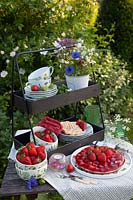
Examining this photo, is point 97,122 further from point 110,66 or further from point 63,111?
point 110,66

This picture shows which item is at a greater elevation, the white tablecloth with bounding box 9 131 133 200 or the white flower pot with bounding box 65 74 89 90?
the white flower pot with bounding box 65 74 89 90

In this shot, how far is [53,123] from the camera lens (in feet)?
6.29

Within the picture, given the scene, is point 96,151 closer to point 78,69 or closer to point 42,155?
point 42,155

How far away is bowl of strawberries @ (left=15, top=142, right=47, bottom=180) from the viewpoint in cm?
156

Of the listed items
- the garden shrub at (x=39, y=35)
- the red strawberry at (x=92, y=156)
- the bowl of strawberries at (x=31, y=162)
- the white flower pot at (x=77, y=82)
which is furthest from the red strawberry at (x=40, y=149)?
the garden shrub at (x=39, y=35)

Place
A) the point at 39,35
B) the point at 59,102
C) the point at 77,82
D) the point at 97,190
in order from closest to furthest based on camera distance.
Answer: the point at 97,190 → the point at 59,102 → the point at 77,82 → the point at 39,35

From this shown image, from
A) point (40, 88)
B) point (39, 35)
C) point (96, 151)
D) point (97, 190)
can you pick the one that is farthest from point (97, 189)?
point (39, 35)

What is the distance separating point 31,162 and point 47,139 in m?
0.20

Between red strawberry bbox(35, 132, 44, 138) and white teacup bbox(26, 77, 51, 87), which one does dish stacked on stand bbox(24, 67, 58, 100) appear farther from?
red strawberry bbox(35, 132, 44, 138)

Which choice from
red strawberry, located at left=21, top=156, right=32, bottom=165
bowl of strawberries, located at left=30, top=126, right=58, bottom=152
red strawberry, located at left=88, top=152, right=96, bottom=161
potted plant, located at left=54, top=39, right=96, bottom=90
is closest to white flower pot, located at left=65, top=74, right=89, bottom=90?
potted plant, located at left=54, top=39, right=96, bottom=90

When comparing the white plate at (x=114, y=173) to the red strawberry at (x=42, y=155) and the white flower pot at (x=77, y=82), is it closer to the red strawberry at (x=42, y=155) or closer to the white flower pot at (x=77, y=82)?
the red strawberry at (x=42, y=155)

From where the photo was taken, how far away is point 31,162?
1584mm

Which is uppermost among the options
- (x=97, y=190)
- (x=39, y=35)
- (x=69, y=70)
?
(x=39, y=35)

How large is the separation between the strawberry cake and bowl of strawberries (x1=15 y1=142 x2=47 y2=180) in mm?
178
